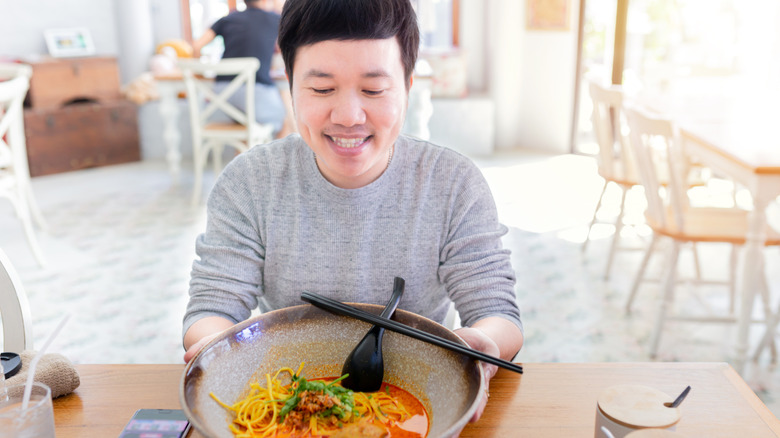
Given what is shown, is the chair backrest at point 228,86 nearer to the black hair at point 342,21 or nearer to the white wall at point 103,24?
the white wall at point 103,24

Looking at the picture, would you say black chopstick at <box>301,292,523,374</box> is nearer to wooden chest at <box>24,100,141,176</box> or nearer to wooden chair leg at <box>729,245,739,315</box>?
wooden chair leg at <box>729,245,739,315</box>

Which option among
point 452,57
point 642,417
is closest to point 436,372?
point 642,417

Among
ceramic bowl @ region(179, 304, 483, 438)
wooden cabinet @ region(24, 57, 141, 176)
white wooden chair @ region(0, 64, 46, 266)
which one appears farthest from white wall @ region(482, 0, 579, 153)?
ceramic bowl @ region(179, 304, 483, 438)

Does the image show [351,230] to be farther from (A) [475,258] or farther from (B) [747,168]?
(B) [747,168]

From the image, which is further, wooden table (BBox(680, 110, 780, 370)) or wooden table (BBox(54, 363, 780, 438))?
wooden table (BBox(680, 110, 780, 370))

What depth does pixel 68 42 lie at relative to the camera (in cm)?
566

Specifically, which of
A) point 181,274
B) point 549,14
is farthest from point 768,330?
point 549,14

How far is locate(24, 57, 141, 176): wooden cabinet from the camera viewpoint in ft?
16.7

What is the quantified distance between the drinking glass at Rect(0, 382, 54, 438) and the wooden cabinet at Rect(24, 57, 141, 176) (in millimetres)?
4927

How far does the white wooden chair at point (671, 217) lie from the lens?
2.29 meters

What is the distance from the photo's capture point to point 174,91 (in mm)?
4668

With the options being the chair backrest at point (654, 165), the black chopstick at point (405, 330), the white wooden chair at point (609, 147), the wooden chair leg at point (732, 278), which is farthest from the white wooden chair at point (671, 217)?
the black chopstick at point (405, 330)

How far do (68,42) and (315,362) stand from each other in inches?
225

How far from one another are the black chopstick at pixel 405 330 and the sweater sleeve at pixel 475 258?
22 centimetres
